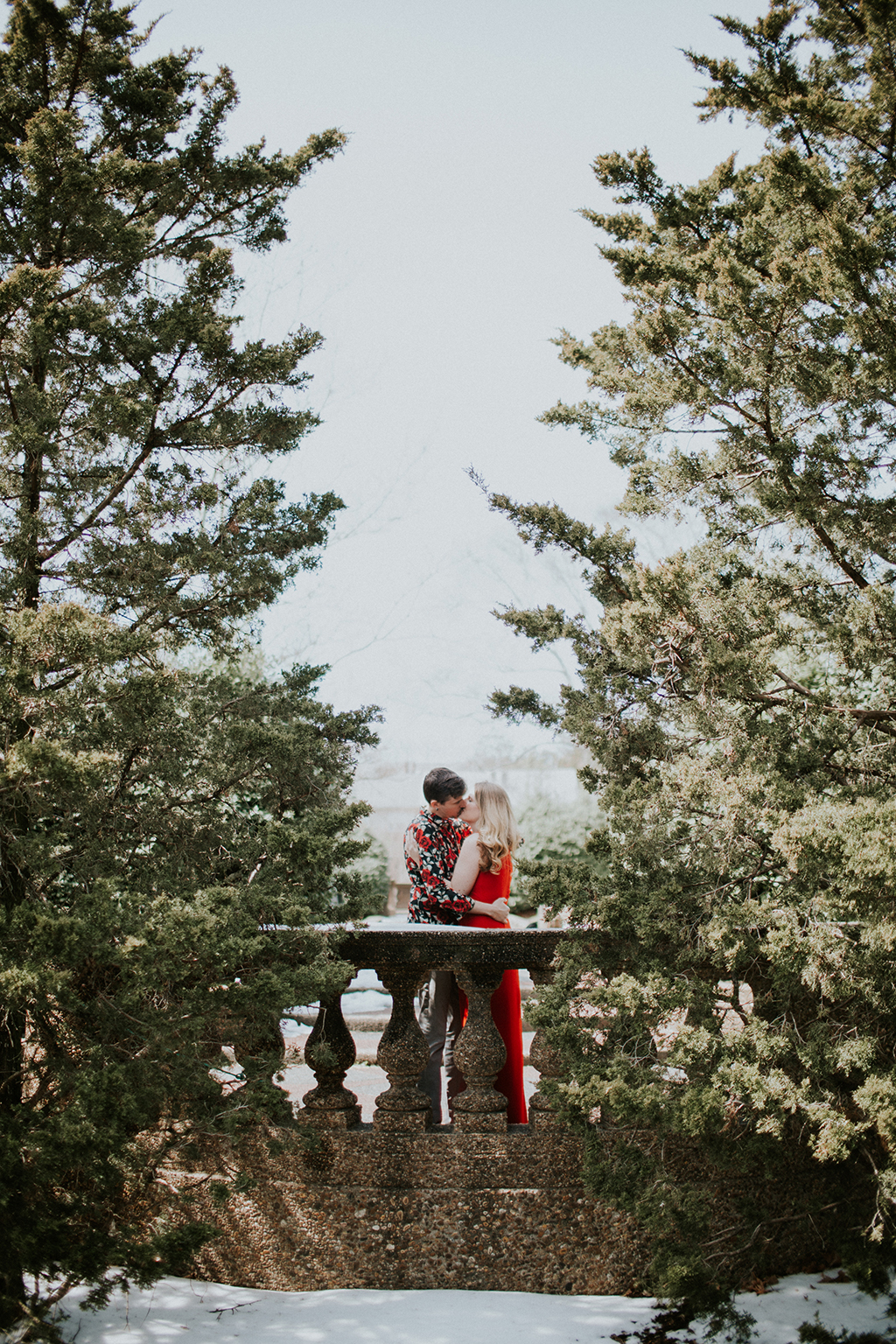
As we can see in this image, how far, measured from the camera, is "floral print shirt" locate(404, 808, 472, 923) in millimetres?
4449

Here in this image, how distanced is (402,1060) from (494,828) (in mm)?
1158

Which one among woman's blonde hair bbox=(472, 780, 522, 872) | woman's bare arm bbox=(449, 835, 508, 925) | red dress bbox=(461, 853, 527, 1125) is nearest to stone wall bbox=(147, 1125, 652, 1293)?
red dress bbox=(461, 853, 527, 1125)

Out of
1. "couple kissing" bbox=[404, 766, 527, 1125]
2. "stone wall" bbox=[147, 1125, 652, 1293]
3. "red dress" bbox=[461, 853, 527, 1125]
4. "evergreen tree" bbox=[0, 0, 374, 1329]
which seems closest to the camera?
"evergreen tree" bbox=[0, 0, 374, 1329]

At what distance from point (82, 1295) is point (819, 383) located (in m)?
4.74

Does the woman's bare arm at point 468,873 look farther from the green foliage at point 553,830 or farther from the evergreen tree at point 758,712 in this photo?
the green foliage at point 553,830

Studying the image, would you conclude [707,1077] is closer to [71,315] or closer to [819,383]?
[819,383]

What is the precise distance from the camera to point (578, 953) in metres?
3.62

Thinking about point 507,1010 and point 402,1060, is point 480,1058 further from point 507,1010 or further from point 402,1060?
point 507,1010

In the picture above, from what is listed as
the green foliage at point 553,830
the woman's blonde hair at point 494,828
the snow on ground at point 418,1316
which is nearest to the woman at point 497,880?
the woman's blonde hair at point 494,828

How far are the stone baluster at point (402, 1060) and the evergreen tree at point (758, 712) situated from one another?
0.69m

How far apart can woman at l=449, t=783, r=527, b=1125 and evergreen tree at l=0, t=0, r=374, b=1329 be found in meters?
0.65

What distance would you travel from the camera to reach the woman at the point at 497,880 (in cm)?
425

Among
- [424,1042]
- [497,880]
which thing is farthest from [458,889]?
[424,1042]

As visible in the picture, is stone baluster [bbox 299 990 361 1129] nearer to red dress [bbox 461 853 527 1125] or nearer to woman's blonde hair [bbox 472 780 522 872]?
red dress [bbox 461 853 527 1125]
